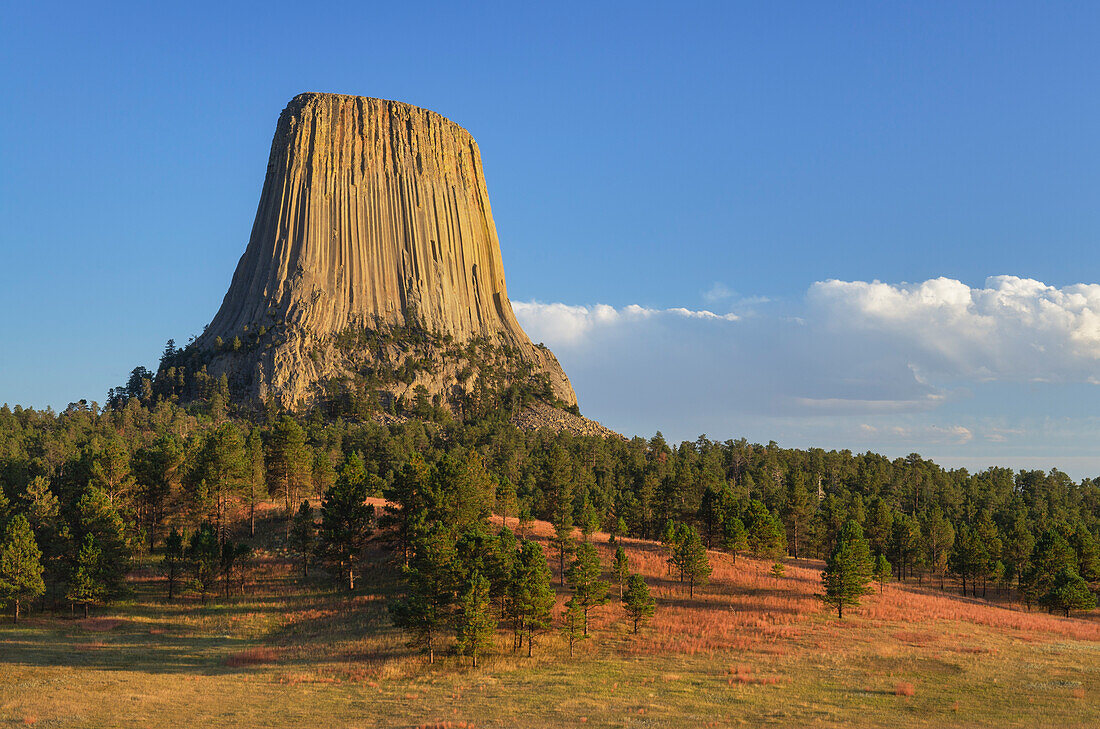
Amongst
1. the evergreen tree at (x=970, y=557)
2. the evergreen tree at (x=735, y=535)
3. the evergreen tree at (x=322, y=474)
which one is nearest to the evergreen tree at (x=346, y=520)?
the evergreen tree at (x=322, y=474)

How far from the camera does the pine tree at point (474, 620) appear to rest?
46.4m

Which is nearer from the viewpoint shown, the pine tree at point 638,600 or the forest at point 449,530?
the forest at point 449,530

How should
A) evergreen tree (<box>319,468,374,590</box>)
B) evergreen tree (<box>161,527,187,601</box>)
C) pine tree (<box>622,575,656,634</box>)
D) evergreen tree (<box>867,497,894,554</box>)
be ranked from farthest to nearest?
evergreen tree (<box>867,497,894,554</box>) < evergreen tree (<box>161,527,187,601</box>) < evergreen tree (<box>319,468,374,590</box>) < pine tree (<box>622,575,656,634</box>)

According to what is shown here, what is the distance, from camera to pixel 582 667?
44.8 m

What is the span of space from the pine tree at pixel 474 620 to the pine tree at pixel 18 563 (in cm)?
3471

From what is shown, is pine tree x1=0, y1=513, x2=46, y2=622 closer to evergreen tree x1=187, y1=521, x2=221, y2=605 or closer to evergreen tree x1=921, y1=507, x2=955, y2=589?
evergreen tree x1=187, y1=521, x2=221, y2=605

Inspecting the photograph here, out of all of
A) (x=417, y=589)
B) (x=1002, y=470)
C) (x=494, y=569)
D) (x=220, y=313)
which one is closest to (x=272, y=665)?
(x=417, y=589)

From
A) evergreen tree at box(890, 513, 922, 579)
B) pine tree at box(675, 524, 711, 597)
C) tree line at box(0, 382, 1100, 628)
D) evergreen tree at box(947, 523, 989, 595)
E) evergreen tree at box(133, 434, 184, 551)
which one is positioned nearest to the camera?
tree line at box(0, 382, 1100, 628)

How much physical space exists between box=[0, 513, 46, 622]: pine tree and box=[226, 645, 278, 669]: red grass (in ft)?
65.6

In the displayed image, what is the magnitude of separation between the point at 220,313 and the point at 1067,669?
194 meters

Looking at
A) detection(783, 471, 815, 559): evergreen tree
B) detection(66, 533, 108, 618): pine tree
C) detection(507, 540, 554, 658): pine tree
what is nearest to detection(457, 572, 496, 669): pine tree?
detection(507, 540, 554, 658): pine tree

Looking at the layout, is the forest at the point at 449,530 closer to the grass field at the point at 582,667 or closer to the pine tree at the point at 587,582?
the pine tree at the point at 587,582

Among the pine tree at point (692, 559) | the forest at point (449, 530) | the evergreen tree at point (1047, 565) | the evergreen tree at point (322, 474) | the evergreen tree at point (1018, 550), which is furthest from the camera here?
the evergreen tree at point (322, 474)

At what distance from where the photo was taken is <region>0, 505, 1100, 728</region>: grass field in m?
35.4
